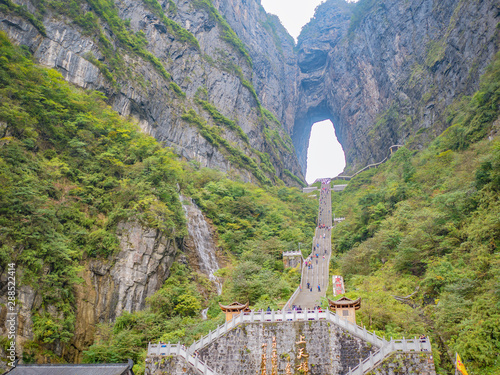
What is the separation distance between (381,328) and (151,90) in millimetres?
40689

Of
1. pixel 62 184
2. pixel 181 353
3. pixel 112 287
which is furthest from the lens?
pixel 62 184

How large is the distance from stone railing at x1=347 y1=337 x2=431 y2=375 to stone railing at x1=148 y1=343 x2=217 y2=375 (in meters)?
5.72

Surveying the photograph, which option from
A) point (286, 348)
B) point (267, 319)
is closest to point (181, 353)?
point (267, 319)

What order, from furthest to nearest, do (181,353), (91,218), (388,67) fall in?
(388,67)
(91,218)
(181,353)

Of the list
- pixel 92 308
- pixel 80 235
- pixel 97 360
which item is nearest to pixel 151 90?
pixel 80 235

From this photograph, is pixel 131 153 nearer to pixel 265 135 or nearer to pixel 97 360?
pixel 97 360

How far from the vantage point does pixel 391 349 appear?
1350cm

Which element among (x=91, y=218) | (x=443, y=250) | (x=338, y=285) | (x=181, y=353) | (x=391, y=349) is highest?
(x=91, y=218)

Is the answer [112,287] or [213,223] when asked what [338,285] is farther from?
[112,287]

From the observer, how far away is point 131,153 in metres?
27.6

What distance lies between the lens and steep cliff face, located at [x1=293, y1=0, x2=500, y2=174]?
1755 inches

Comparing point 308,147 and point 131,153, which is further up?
point 308,147

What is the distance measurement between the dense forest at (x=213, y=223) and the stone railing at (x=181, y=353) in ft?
5.66

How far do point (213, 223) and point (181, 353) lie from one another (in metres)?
17.7
